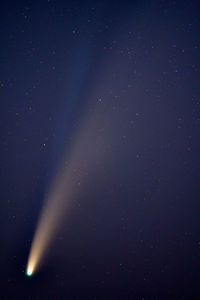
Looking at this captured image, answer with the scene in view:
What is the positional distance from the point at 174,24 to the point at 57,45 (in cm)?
50

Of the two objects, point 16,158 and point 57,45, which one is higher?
point 57,45

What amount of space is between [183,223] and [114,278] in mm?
373

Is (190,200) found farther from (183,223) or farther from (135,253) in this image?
(135,253)

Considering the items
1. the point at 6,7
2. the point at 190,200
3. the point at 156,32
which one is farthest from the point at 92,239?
the point at 6,7

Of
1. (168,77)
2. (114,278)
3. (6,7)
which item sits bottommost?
(114,278)

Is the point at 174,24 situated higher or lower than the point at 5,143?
higher

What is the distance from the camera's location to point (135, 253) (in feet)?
4.37

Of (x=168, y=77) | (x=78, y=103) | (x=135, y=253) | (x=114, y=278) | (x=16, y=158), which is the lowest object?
(x=114, y=278)

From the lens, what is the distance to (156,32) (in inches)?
52.2

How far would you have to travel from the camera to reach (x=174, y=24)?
1321 mm

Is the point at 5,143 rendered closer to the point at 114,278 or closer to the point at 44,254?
the point at 44,254

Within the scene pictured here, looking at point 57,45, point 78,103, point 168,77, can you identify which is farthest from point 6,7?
point 168,77

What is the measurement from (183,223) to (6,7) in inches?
45.4

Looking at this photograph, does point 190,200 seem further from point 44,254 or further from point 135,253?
point 44,254
